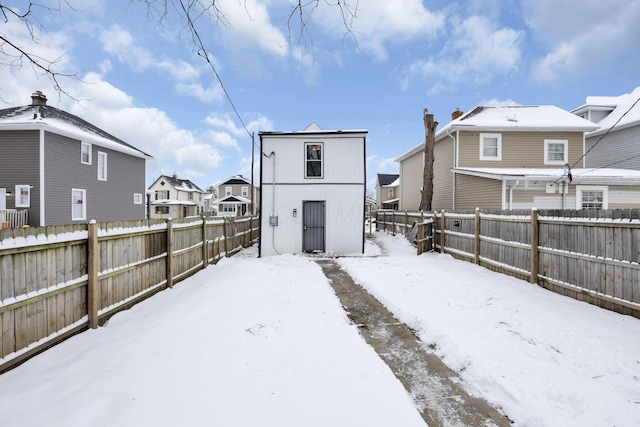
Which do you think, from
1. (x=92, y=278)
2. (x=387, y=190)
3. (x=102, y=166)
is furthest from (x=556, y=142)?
(x=387, y=190)

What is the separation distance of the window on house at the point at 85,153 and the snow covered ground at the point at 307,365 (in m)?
15.9

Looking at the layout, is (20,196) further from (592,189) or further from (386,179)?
(386,179)

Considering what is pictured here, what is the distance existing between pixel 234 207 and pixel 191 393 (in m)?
46.2

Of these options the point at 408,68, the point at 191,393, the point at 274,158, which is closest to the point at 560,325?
the point at 191,393

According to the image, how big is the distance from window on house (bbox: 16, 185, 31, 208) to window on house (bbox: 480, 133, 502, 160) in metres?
23.3

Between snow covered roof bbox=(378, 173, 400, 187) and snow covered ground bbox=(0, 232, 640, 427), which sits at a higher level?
snow covered roof bbox=(378, 173, 400, 187)

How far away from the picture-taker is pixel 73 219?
53.7 ft

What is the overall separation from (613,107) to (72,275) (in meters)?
29.6

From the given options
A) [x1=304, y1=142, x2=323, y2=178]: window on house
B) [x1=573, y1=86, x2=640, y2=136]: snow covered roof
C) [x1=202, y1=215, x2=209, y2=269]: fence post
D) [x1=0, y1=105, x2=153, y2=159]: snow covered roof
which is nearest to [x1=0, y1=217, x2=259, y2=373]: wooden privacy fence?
[x1=202, y1=215, x2=209, y2=269]: fence post

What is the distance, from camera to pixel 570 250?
5.76 meters

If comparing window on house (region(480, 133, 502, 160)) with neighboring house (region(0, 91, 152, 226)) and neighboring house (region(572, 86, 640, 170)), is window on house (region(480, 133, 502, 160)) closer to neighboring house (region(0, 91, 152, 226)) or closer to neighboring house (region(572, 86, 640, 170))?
neighboring house (region(572, 86, 640, 170))

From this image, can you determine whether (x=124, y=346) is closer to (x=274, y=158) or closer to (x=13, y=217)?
(x=274, y=158)

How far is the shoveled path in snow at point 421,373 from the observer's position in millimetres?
2529

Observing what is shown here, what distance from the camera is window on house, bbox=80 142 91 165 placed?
17.0 m
